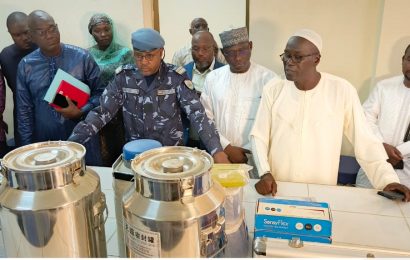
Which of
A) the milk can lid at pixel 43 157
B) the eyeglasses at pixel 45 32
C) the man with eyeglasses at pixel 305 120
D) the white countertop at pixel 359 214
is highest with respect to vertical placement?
the eyeglasses at pixel 45 32

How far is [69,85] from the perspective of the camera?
2.34m

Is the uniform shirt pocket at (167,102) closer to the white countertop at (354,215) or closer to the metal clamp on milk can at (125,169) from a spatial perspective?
the white countertop at (354,215)

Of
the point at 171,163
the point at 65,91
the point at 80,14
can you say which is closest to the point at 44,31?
the point at 65,91

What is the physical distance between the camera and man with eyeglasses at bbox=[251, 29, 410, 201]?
73.0 inches

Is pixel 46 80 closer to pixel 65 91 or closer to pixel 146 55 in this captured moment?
pixel 65 91

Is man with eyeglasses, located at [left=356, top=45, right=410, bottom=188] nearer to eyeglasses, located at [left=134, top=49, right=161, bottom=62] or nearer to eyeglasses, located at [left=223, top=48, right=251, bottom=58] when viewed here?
eyeglasses, located at [left=223, top=48, right=251, bottom=58]

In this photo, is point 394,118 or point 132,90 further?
point 394,118

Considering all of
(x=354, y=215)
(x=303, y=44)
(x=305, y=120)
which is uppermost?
(x=303, y=44)

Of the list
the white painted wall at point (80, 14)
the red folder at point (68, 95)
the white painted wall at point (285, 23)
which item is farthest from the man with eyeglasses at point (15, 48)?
the white painted wall at point (285, 23)

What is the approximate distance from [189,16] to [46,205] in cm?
351

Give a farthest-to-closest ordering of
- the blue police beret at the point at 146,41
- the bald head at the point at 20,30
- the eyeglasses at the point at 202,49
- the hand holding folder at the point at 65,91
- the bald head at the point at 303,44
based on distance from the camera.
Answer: the bald head at the point at 20,30 → the eyeglasses at the point at 202,49 → the hand holding folder at the point at 65,91 → the blue police beret at the point at 146,41 → the bald head at the point at 303,44

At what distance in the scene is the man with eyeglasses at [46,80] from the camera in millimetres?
2416

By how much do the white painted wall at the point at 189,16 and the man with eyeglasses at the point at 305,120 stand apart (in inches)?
78.5

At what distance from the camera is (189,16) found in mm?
4023
